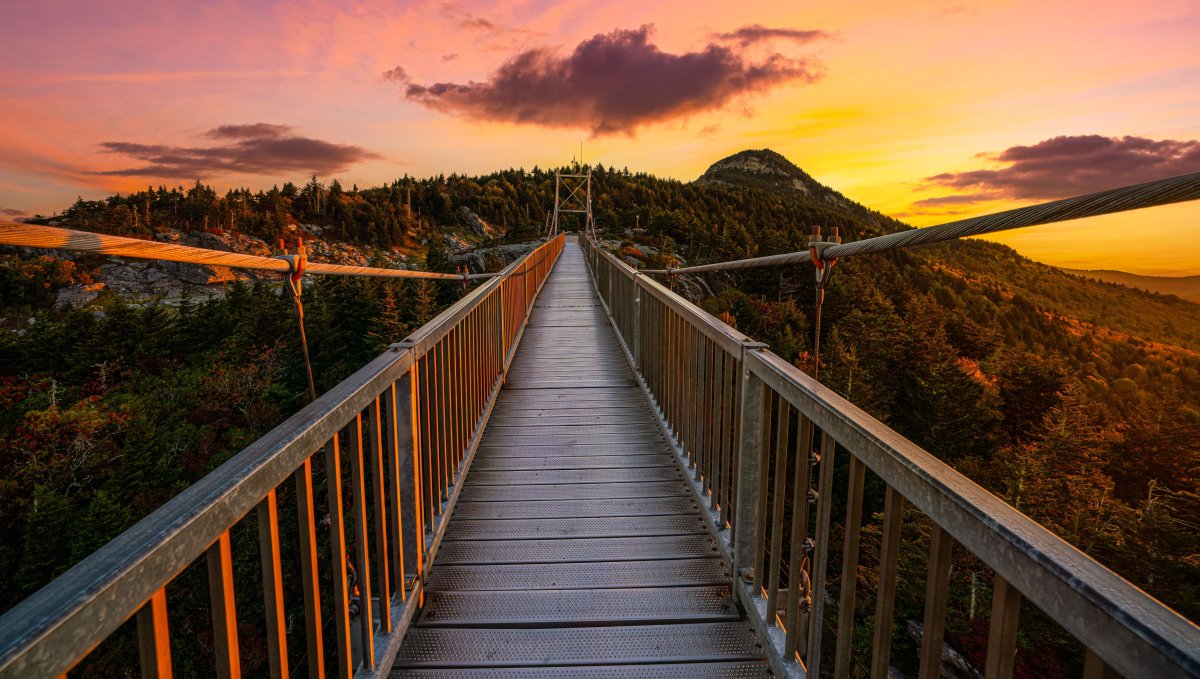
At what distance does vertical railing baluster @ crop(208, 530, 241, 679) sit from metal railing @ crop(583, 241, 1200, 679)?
4.32 ft

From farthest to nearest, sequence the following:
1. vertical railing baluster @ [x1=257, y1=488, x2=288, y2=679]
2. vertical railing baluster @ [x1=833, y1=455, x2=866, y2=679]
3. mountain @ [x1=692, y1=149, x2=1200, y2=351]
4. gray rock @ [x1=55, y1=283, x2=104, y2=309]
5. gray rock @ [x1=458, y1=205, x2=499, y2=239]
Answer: gray rock @ [x1=458, y1=205, x2=499, y2=239] < gray rock @ [x1=55, y1=283, x2=104, y2=309] < mountain @ [x1=692, y1=149, x2=1200, y2=351] < vertical railing baluster @ [x1=833, y1=455, x2=866, y2=679] < vertical railing baluster @ [x1=257, y1=488, x2=288, y2=679]

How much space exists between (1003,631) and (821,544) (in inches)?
28.8

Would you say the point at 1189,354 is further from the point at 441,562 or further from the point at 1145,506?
the point at 441,562

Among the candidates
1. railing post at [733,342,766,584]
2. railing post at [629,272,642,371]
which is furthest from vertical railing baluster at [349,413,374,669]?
railing post at [629,272,642,371]

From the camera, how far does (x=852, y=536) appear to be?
144cm

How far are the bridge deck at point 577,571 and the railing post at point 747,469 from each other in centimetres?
25

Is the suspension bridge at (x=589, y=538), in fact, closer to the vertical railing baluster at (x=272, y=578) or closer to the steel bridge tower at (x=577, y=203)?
the vertical railing baluster at (x=272, y=578)

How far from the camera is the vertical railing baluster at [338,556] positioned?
1.55 m

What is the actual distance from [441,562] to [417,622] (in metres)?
0.44

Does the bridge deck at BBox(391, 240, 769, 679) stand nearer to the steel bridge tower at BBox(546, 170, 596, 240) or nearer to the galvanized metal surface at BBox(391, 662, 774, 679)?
the galvanized metal surface at BBox(391, 662, 774, 679)

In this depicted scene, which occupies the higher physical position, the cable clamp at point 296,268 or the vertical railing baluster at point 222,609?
the cable clamp at point 296,268

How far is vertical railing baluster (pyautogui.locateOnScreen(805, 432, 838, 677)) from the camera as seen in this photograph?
1522 millimetres

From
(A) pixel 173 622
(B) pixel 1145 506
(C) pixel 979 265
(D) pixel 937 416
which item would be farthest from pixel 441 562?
(C) pixel 979 265

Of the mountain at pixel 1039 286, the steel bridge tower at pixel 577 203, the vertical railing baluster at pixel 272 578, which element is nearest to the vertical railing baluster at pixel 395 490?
the vertical railing baluster at pixel 272 578
